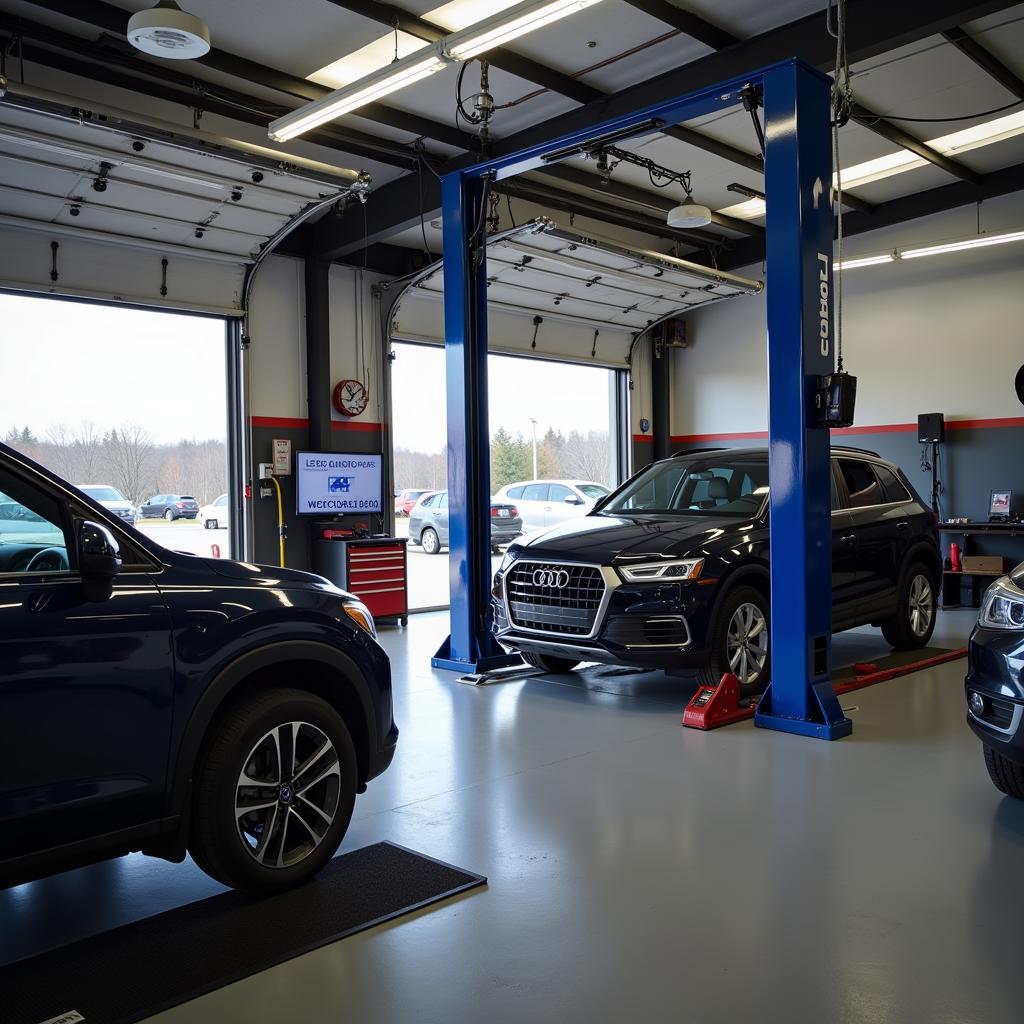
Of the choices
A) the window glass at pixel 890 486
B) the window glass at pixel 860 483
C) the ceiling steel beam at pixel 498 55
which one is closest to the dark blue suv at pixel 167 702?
the ceiling steel beam at pixel 498 55

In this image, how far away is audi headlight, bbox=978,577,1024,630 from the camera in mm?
3447

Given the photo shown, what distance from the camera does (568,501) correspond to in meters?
12.5

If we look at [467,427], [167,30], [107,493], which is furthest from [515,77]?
[107,493]

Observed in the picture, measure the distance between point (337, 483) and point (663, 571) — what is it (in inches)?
186

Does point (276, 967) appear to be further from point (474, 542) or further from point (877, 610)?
point (877, 610)

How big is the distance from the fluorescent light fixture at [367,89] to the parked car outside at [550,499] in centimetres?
671

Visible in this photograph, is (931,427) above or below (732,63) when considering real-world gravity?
below

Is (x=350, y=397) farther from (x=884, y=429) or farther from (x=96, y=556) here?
(x=96, y=556)

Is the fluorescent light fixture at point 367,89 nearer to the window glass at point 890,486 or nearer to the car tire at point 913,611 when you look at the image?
the window glass at point 890,486

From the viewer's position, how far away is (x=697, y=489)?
657cm

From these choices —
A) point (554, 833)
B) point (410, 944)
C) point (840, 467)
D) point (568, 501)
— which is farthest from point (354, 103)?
point (568, 501)

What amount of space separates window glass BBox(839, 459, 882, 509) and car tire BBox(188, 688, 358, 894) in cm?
468

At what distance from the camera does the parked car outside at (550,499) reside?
12469mm

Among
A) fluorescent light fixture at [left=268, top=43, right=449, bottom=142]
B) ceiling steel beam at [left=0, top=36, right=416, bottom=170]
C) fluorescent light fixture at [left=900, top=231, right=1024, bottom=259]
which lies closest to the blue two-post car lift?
fluorescent light fixture at [left=268, top=43, right=449, bottom=142]
